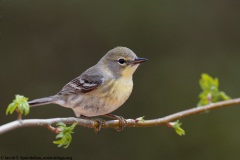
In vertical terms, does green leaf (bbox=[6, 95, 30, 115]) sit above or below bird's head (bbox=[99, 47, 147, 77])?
below

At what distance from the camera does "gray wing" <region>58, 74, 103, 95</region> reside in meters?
3.95

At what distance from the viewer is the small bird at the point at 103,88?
12.1 ft

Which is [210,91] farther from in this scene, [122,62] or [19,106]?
[19,106]

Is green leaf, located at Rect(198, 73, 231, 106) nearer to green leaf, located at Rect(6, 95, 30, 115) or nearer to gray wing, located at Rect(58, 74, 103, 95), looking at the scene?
gray wing, located at Rect(58, 74, 103, 95)

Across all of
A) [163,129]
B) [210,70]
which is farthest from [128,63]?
[210,70]

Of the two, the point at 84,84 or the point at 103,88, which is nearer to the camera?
the point at 103,88

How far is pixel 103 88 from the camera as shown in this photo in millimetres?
3834

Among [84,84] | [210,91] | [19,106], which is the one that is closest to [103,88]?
[84,84]

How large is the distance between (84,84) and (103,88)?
1.00 ft

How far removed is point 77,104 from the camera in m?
3.82

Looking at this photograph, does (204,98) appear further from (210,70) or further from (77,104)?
(210,70)

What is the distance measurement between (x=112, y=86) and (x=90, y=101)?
26cm

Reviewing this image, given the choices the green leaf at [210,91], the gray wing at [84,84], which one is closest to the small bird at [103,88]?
the gray wing at [84,84]

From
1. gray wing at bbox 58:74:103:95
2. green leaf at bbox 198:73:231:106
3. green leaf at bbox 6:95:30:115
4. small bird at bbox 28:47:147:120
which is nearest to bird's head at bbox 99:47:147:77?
small bird at bbox 28:47:147:120
